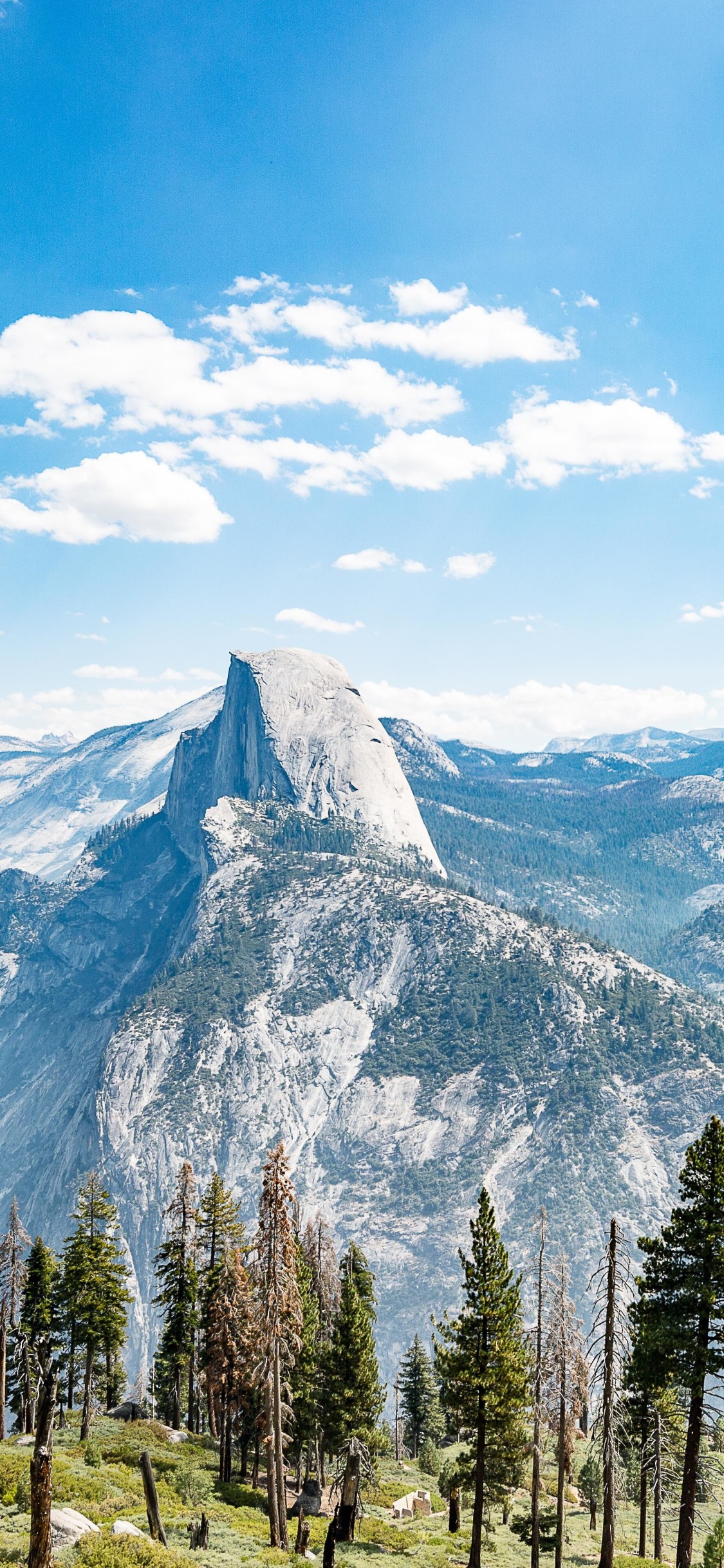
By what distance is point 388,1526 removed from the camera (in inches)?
1797

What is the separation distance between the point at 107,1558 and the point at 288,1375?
94.2 feet

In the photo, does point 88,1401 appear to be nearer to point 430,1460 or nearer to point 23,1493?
point 23,1493

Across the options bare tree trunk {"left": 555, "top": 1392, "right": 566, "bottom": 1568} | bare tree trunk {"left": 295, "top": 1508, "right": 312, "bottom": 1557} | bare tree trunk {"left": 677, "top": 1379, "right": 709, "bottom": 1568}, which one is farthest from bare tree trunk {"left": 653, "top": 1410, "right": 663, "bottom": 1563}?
bare tree trunk {"left": 295, "top": 1508, "right": 312, "bottom": 1557}

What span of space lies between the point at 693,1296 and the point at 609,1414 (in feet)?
18.8

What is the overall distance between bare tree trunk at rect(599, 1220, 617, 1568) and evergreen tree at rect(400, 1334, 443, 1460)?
55455 millimetres

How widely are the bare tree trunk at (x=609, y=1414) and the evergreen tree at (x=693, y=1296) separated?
103 centimetres

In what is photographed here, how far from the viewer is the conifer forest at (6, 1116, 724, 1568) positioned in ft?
96.3

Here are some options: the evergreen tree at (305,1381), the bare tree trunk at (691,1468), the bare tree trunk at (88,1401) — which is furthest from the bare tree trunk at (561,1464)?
the bare tree trunk at (88,1401)

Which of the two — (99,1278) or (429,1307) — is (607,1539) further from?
(429,1307)

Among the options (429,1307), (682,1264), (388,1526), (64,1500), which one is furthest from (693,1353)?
(429,1307)

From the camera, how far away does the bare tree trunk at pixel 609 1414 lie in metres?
30.7

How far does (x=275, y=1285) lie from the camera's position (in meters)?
38.0

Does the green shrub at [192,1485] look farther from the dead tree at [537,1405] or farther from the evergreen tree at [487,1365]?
the dead tree at [537,1405]

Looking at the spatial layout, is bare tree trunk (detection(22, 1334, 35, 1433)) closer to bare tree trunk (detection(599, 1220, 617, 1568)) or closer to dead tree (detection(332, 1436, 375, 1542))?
dead tree (detection(332, 1436, 375, 1542))
